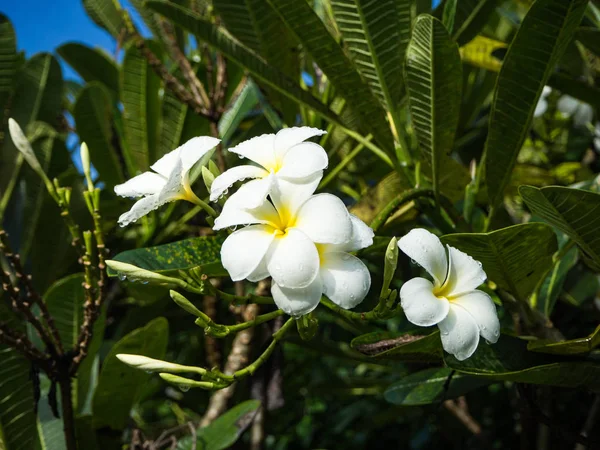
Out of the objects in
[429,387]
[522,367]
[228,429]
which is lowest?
[228,429]

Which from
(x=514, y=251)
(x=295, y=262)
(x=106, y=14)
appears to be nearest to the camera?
(x=295, y=262)

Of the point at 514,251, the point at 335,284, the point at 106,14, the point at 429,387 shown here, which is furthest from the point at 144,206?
the point at 106,14

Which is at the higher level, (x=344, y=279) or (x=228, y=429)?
(x=344, y=279)

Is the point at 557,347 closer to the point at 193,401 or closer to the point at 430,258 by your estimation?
the point at 430,258

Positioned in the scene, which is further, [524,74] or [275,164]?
[524,74]

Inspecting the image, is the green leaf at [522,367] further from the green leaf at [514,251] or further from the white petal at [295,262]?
the white petal at [295,262]

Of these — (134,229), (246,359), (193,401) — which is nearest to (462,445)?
(193,401)

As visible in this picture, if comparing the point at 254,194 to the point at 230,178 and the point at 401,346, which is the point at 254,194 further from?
the point at 401,346

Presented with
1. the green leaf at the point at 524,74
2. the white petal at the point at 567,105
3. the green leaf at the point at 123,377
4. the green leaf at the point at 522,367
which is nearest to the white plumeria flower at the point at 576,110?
the white petal at the point at 567,105
